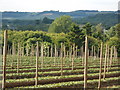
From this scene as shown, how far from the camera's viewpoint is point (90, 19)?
11269 cm

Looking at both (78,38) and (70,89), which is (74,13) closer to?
(78,38)

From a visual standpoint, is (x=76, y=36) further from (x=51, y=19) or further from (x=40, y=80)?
(x=51, y=19)

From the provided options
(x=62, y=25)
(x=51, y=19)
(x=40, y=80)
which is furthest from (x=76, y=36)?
(x=51, y=19)

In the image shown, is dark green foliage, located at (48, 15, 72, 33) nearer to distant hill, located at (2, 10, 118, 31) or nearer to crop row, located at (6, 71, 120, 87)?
distant hill, located at (2, 10, 118, 31)

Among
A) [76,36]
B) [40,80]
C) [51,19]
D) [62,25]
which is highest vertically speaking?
[51,19]

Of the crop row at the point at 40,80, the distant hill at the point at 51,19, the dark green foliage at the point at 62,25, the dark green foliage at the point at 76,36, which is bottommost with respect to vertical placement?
the crop row at the point at 40,80

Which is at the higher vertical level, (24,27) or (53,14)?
(53,14)

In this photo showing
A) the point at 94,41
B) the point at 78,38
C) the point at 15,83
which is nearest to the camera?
the point at 15,83

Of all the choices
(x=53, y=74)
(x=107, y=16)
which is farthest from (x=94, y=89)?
(x=107, y=16)

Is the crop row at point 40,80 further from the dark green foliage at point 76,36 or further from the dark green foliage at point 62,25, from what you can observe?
the dark green foliage at point 62,25

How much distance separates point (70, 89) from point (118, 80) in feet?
12.0

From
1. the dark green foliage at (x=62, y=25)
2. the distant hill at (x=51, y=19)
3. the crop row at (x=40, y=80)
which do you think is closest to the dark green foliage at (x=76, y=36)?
the crop row at (x=40, y=80)

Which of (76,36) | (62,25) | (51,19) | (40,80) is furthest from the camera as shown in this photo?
(51,19)

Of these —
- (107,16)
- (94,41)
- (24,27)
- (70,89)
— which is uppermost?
(107,16)
